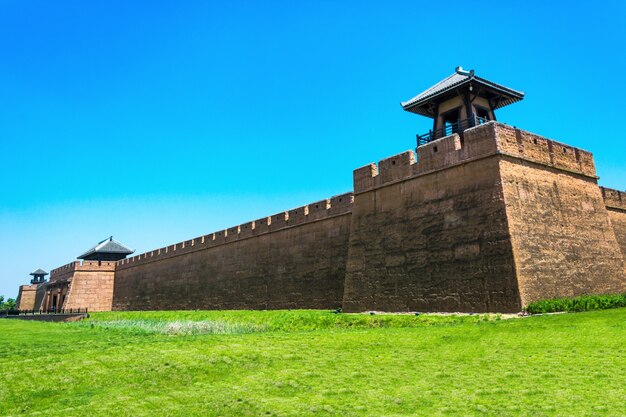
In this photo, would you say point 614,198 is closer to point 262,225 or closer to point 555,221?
point 555,221

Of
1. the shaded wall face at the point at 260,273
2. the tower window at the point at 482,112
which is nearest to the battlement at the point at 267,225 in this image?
the shaded wall face at the point at 260,273

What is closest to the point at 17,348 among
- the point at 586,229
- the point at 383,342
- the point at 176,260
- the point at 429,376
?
the point at 383,342

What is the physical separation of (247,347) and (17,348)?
3918 mm

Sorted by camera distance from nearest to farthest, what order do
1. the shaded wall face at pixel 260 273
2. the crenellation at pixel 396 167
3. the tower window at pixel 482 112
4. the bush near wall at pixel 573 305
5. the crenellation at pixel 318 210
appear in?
the bush near wall at pixel 573 305, the crenellation at pixel 396 167, the tower window at pixel 482 112, the shaded wall face at pixel 260 273, the crenellation at pixel 318 210

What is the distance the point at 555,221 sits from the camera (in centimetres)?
1092

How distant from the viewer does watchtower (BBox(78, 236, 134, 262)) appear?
1461 inches

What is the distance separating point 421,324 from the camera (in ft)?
31.0

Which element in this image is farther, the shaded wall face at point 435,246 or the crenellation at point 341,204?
the crenellation at point 341,204

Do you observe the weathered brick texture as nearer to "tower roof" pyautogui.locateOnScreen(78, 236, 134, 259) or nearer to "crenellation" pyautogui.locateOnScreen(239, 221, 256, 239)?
"crenellation" pyautogui.locateOnScreen(239, 221, 256, 239)

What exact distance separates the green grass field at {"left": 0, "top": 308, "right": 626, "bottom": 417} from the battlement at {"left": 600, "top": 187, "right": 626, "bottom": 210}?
8.67 metres

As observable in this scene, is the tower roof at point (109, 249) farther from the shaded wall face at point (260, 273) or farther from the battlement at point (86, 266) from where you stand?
the shaded wall face at point (260, 273)

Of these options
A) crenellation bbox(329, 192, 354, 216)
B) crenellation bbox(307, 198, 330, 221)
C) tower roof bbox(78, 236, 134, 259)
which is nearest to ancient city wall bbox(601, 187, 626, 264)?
crenellation bbox(329, 192, 354, 216)

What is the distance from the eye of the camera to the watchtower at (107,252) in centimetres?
3712

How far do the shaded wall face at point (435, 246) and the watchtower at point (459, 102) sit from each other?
3.34 metres
